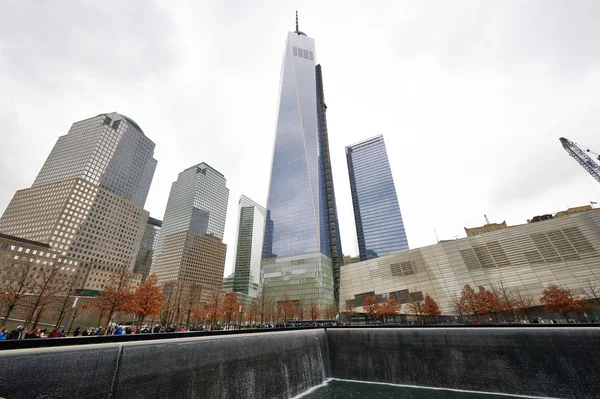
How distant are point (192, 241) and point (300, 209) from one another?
10013cm

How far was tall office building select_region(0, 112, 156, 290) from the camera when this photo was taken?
10481 centimetres

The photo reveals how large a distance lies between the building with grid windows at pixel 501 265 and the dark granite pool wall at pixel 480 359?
45538 millimetres

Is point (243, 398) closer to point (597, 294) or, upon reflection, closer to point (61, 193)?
point (597, 294)

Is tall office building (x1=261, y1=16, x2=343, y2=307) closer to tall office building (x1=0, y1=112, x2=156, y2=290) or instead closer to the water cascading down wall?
tall office building (x1=0, y1=112, x2=156, y2=290)

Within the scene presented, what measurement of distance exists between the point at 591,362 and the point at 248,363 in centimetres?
2463

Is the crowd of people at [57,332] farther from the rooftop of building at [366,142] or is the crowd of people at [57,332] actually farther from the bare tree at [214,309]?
the rooftop of building at [366,142]

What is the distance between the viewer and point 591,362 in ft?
57.8

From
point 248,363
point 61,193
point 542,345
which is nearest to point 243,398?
point 248,363

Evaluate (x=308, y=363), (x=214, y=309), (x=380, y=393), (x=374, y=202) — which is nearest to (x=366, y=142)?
(x=374, y=202)

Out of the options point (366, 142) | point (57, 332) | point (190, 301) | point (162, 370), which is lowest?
point (162, 370)

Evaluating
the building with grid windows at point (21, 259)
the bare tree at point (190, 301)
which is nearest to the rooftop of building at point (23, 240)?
the building with grid windows at point (21, 259)

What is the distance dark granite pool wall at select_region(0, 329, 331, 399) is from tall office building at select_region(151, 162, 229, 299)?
137 metres

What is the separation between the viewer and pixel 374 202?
143 meters

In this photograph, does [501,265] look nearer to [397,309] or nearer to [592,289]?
[592,289]
